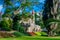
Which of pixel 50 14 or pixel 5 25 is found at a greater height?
pixel 50 14

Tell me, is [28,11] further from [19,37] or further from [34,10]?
[19,37]

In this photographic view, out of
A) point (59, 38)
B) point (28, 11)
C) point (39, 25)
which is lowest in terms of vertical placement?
point (59, 38)

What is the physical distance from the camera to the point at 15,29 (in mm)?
9125

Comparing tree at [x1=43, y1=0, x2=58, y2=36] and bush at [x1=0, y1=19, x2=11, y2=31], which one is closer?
bush at [x1=0, y1=19, x2=11, y2=31]

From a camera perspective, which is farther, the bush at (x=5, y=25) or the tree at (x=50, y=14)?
the tree at (x=50, y=14)

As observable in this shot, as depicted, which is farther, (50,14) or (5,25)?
(50,14)

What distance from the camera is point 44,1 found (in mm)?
9242

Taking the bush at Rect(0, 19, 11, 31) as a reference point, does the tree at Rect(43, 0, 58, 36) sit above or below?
above

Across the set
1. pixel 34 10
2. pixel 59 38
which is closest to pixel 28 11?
pixel 34 10

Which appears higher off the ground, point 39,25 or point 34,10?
point 34,10

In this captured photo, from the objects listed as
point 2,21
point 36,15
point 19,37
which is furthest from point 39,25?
point 2,21

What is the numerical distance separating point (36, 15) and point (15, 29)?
3.68 ft

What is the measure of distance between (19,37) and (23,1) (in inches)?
64.1

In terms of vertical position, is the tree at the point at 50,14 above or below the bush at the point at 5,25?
above
